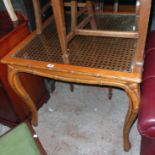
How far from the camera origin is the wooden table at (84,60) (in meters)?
0.95

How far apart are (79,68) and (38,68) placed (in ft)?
0.77

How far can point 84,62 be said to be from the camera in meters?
1.04

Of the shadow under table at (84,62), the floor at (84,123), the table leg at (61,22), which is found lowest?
the floor at (84,123)

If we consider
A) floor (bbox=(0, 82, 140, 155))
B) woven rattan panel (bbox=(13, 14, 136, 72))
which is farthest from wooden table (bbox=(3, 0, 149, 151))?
floor (bbox=(0, 82, 140, 155))

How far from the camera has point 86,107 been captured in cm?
164

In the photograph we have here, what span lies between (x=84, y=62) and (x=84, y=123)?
637mm

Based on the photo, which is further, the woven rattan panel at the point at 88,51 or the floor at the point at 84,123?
the floor at the point at 84,123

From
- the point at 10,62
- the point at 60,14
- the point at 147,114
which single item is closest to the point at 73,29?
the point at 60,14

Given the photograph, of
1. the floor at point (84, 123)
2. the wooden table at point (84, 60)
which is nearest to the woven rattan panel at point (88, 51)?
the wooden table at point (84, 60)

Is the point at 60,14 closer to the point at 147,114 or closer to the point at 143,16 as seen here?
the point at 143,16

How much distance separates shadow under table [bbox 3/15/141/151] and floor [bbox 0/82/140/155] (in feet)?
0.56

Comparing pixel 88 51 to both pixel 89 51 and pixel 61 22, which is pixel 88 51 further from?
pixel 61 22

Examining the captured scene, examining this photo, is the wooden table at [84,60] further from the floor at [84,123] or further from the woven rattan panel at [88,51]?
the floor at [84,123]

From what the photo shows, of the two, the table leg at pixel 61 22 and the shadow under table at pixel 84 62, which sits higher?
the table leg at pixel 61 22
